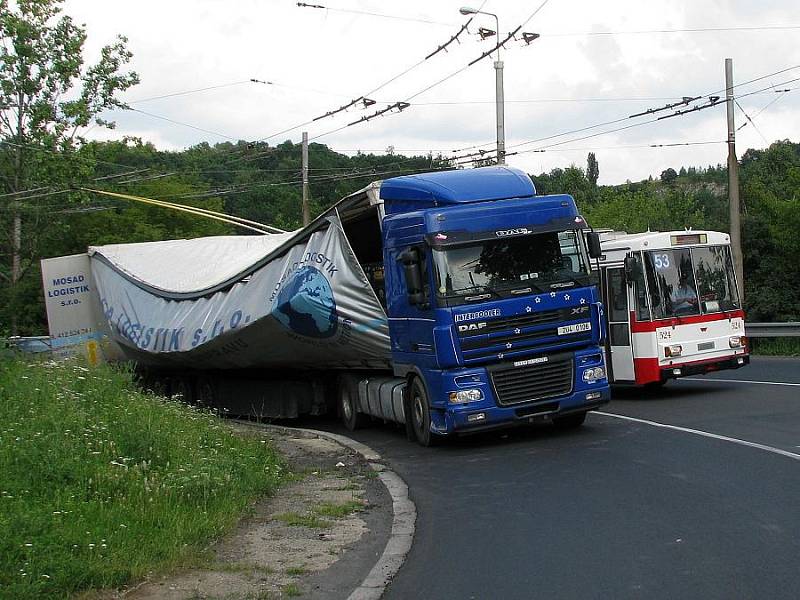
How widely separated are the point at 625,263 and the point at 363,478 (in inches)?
307

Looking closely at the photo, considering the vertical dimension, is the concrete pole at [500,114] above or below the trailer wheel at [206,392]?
above

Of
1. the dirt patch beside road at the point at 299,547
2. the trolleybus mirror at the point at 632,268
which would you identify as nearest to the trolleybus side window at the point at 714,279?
the trolleybus mirror at the point at 632,268

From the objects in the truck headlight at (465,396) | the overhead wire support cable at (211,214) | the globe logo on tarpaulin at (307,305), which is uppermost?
the overhead wire support cable at (211,214)

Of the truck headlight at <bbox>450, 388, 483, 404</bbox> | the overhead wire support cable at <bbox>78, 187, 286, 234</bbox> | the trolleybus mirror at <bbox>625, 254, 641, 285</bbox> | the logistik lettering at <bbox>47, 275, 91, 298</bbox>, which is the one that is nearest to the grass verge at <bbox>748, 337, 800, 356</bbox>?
the trolleybus mirror at <bbox>625, 254, 641, 285</bbox>

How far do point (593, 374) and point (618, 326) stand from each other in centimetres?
463

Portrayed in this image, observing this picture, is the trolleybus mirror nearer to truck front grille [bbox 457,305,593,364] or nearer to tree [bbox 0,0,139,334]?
truck front grille [bbox 457,305,593,364]

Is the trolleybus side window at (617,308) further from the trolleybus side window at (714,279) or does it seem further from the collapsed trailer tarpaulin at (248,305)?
the collapsed trailer tarpaulin at (248,305)

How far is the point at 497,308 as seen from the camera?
42.3 feet

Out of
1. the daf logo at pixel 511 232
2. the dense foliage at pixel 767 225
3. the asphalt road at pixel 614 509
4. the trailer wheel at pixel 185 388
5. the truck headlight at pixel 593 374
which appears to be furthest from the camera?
the dense foliage at pixel 767 225

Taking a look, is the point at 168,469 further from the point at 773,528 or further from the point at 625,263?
the point at 625,263

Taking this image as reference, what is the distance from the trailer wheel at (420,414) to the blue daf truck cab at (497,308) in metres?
0.04

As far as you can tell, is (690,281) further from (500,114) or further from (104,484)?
(104,484)

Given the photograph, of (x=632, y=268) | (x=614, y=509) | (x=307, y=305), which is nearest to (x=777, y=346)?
(x=632, y=268)

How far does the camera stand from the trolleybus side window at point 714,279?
58.3 ft
